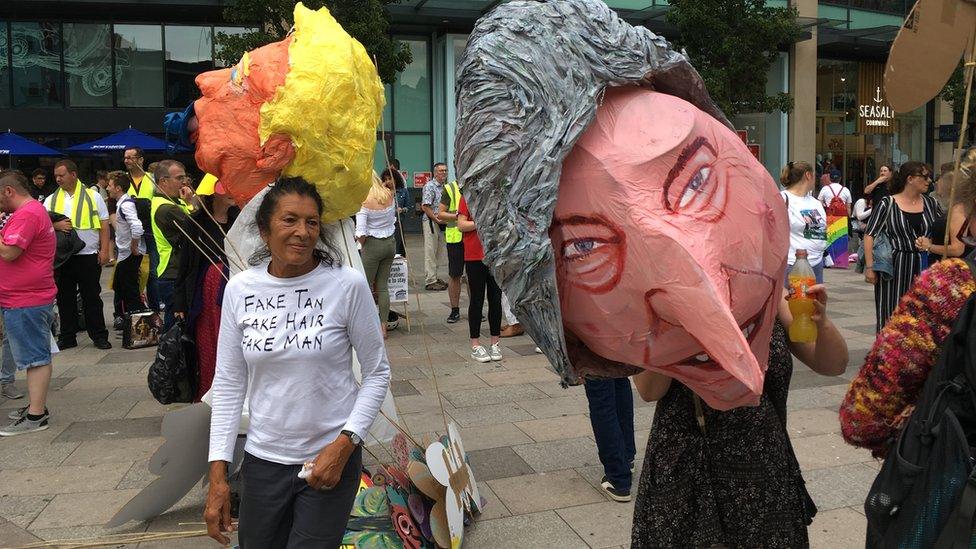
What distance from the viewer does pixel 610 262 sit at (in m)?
1.71

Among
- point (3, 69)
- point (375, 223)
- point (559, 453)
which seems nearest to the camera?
point (559, 453)

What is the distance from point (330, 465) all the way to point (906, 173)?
533 centimetres

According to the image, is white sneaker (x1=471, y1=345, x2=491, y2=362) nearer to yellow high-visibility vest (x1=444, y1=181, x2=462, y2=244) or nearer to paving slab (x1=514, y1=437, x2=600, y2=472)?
yellow high-visibility vest (x1=444, y1=181, x2=462, y2=244)

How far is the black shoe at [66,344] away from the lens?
8705mm

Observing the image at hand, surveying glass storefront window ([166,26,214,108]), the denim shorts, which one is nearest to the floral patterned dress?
the denim shorts

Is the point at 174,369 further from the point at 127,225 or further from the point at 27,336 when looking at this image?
the point at 127,225

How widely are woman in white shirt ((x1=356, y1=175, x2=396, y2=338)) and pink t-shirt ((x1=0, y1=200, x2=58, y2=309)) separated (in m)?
2.76

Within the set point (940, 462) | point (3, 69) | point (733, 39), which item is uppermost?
point (3, 69)

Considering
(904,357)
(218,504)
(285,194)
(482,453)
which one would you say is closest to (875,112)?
(482,453)

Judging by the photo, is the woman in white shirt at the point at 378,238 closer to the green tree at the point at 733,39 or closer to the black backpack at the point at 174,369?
the black backpack at the point at 174,369

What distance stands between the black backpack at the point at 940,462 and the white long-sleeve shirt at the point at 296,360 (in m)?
1.55

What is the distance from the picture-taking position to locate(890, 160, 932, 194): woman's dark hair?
6.14m

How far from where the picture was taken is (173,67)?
20.1m

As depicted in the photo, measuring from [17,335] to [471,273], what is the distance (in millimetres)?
3665
